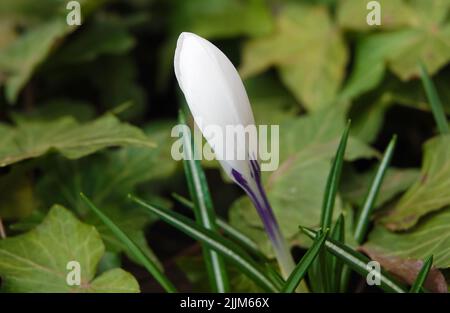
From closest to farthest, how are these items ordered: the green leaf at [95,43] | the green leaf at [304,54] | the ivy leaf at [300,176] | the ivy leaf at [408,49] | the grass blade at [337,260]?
the grass blade at [337,260] < the ivy leaf at [300,176] < the ivy leaf at [408,49] < the green leaf at [304,54] < the green leaf at [95,43]

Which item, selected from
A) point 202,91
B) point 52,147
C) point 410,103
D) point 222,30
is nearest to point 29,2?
point 222,30

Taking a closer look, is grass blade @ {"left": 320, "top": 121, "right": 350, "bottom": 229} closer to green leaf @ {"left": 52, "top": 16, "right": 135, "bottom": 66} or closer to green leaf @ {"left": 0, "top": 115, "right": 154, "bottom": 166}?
green leaf @ {"left": 0, "top": 115, "right": 154, "bottom": 166}

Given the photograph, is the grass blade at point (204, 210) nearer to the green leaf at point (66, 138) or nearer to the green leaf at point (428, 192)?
the green leaf at point (66, 138)

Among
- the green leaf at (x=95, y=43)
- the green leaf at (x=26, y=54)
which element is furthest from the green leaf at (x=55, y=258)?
the green leaf at (x=95, y=43)

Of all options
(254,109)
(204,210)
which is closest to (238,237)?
(204,210)

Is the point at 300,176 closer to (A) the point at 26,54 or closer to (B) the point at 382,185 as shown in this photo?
(B) the point at 382,185
